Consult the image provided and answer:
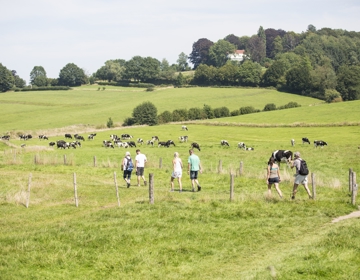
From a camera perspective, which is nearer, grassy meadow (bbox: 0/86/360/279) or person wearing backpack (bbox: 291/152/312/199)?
grassy meadow (bbox: 0/86/360/279)

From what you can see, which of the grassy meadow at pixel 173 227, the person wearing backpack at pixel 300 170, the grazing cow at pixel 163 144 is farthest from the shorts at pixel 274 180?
the grazing cow at pixel 163 144

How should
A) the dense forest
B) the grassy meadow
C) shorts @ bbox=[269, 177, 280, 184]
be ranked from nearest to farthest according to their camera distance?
the grassy meadow
shorts @ bbox=[269, 177, 280, 184]
the dense forest

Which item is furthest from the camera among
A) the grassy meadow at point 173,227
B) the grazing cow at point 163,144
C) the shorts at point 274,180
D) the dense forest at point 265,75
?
the dense forest at point 265,75

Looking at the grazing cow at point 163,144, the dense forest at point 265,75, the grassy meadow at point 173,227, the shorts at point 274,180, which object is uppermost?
the dense forest at point 265,75

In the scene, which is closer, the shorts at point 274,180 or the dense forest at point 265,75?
the shorts at point 274,180

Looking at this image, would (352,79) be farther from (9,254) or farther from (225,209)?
(9,254)

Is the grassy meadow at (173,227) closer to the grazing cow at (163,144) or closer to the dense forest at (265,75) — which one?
the grazing cow at (163,144)

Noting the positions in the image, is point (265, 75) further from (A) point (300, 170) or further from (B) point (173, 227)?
(B) point (173, 227)

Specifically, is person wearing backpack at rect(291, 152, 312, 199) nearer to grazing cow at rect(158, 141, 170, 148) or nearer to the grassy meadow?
the grassy meadow

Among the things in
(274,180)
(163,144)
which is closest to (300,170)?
(274,180)

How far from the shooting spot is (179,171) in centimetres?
2653

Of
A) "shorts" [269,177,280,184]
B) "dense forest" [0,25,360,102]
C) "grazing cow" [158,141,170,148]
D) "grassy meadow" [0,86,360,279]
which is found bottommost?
"grazing cow" [158,141,170,148]

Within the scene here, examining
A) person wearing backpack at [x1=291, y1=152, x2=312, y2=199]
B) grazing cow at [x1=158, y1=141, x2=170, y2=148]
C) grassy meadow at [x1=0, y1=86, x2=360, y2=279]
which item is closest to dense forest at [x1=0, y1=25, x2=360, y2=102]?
grazing cow at [x1=158, y1=141, x2=170, y2=148]

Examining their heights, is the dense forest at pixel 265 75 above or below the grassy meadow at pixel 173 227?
above
